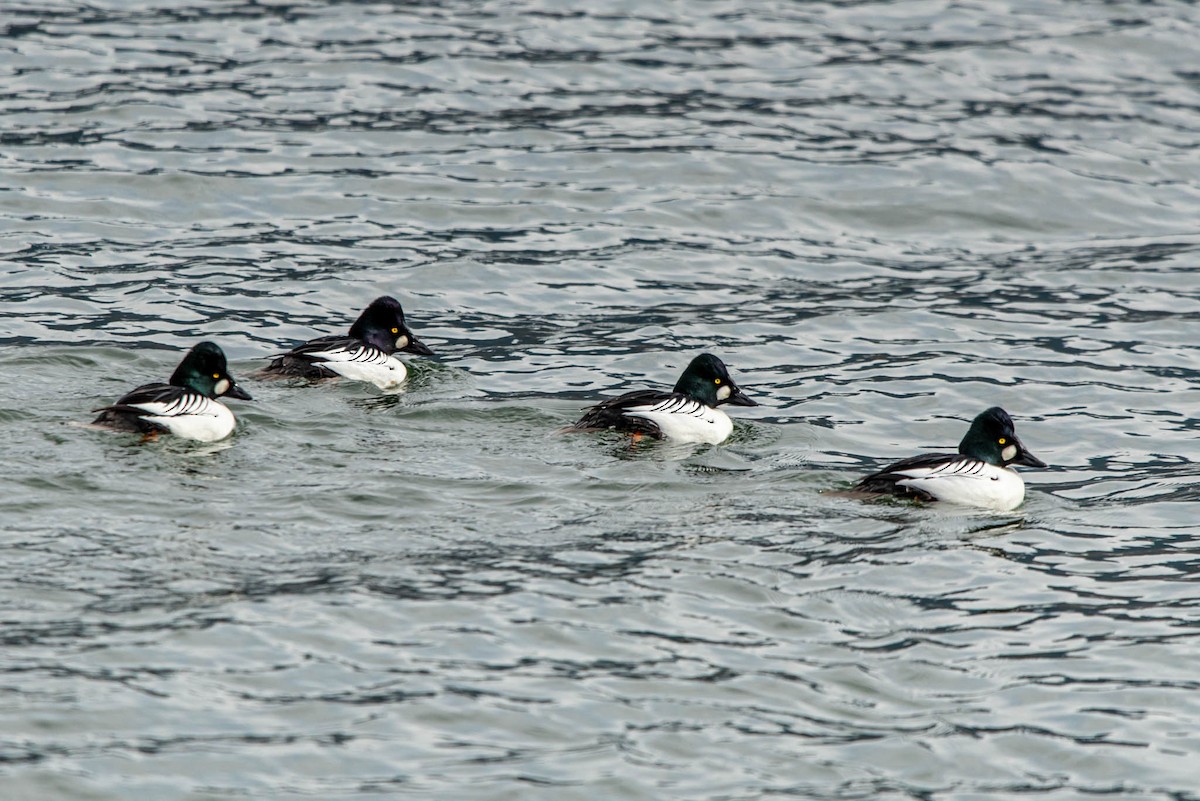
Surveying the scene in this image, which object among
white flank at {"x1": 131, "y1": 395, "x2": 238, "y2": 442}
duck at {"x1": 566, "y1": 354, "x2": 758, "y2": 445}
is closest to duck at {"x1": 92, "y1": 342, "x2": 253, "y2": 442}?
white flank at {"x1": 131, "y1": 395, "x2": 238, "y2": 442}

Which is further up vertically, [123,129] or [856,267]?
[123,129]

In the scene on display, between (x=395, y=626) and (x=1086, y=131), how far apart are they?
16.5 meters

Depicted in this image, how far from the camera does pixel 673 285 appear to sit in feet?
61.4

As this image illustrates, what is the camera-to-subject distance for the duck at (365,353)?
14.8 metres

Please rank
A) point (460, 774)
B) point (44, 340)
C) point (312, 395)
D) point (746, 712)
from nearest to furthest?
1. point (460, 774)
2. point (746, 712)
3. point (312, 395)
4. point (44, 340)

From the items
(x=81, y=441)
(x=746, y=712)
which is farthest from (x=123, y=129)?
(x=746, y=712)

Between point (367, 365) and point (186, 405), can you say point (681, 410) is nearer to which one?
point (367, 365)

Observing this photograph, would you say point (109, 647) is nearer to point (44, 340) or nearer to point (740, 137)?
point (44, 340)

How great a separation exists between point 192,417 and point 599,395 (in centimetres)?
381

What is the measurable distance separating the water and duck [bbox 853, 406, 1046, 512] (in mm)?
186

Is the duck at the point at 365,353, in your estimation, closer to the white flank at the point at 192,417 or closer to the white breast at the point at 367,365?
the white breast at the point at 367,365

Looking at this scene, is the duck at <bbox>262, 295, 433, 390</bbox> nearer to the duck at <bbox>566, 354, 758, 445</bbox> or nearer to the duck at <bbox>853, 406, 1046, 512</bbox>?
the duck at <bbox>566, 354, 758, 445</bbox>

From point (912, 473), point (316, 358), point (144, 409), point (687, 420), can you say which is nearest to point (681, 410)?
point (687, 420)

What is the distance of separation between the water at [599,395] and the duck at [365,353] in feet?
0.87
